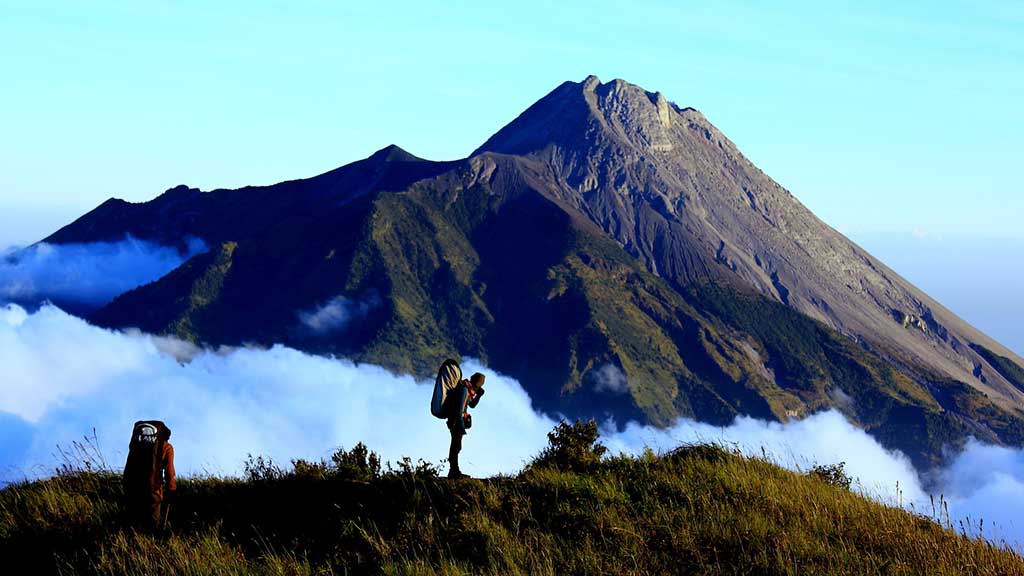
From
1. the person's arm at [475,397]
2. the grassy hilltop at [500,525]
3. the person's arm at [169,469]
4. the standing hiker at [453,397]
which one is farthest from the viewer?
the person's arm at [475,397]

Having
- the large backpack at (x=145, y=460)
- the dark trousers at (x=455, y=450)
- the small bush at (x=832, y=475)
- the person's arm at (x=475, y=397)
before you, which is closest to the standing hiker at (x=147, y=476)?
the large backpack at (x=145, y=460)

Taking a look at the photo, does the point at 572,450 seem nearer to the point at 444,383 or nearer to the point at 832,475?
the point at 444,383

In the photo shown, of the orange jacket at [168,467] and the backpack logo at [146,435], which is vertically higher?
the backpack logo at [146,435]

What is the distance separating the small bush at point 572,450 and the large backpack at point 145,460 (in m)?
6.00

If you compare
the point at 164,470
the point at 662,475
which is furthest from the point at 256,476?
the point at 662,475

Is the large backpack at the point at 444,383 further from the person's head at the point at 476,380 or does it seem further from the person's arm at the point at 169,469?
the person's arm at the point at 169,469

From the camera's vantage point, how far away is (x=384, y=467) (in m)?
17.3

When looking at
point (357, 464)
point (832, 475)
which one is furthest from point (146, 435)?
point (832, 475)

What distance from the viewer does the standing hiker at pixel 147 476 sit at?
1513 centimetres

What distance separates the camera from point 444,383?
17703 millimetres

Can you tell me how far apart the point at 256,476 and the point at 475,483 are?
13.3 feet

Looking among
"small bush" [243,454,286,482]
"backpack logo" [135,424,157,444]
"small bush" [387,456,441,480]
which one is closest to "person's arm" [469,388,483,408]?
"small bush" [387,456,441,480]

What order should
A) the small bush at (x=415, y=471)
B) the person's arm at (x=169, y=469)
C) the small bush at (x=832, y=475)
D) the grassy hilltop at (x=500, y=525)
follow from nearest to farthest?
the grassy hilltop at (x=500, y=525) < the person's arm at (x=169, y=469) < the small bush at (x=415, y=471) < the small bush at (x=832, y=475)

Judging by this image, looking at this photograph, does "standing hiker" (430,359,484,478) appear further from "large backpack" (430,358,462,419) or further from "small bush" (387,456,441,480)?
"small bush" (387,456,441,480)
